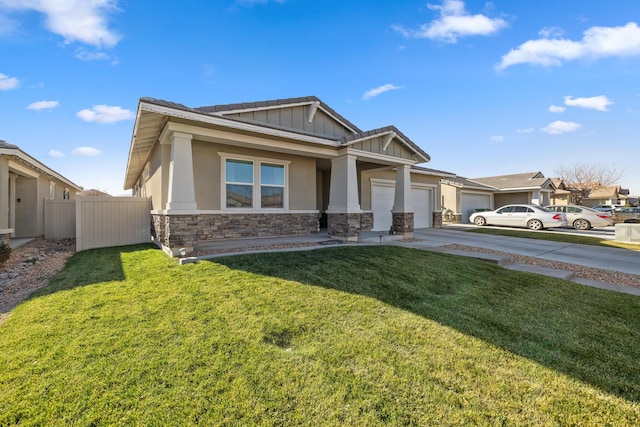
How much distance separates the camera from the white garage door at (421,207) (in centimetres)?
1587

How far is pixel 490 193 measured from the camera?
24016 millimetres

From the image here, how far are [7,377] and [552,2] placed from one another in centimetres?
1347

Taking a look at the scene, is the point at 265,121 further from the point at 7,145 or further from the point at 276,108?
the point at 7,145

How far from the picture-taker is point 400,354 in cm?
287

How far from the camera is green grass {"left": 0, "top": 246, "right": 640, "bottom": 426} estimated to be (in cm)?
→ 211

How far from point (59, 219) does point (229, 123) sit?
33.3 ft

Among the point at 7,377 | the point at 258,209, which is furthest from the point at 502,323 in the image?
the point at 258,209

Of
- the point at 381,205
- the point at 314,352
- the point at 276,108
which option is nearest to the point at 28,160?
the point at 276,108

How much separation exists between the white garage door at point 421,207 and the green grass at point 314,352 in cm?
1078

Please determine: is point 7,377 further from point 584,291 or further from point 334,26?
point 334,26

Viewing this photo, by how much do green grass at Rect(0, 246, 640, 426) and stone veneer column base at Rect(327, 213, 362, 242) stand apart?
383 cm

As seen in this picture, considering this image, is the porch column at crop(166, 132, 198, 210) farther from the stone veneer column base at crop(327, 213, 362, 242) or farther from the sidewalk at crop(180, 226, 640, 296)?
the stone veneer column base at crop(327, 213, 362, 242)

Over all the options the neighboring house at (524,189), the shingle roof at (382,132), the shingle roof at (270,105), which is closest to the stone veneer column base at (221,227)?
the shingle roof at (270,105)

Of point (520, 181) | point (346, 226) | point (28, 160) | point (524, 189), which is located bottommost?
point (346, 226)
